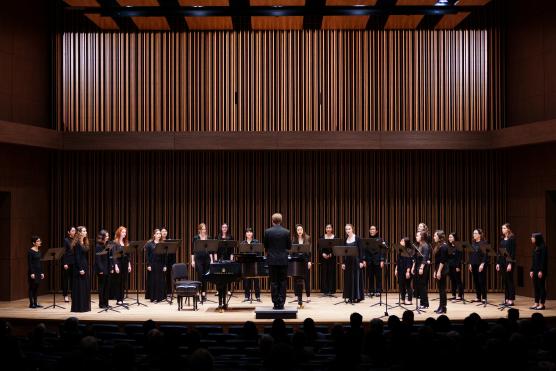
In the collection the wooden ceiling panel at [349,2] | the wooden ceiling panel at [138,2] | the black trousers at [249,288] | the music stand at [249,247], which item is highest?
the wooden ceiling panel at [138,2]

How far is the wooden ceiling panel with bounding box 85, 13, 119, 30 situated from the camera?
15712 millimetres

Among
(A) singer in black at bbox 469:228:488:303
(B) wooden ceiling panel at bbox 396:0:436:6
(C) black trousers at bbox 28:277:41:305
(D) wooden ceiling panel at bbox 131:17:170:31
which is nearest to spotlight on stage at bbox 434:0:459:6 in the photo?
(B) wooden ceiling panel at bbox 396:0:436:6

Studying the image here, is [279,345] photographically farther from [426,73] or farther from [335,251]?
[426,73]

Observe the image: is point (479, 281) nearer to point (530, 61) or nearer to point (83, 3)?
point (530, 61)

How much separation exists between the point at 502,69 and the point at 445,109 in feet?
5.71

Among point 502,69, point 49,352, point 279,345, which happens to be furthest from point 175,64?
point 279,345

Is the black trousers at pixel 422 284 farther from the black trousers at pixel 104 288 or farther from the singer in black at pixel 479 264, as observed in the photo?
the black trousers at pixel 104 288

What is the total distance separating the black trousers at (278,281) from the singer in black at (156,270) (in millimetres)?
3742

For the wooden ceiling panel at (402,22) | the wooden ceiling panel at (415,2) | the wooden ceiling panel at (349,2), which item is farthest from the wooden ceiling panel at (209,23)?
the wooden ceiling panel at (415,2)

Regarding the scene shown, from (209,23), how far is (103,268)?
6589 millimetres

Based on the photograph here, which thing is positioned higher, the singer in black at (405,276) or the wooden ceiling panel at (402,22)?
the wooden ceiling panel at (402,22)

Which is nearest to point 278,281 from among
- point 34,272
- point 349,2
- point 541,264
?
point 541,264

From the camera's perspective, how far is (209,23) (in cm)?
1622

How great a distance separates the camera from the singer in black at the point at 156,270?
14211mm
